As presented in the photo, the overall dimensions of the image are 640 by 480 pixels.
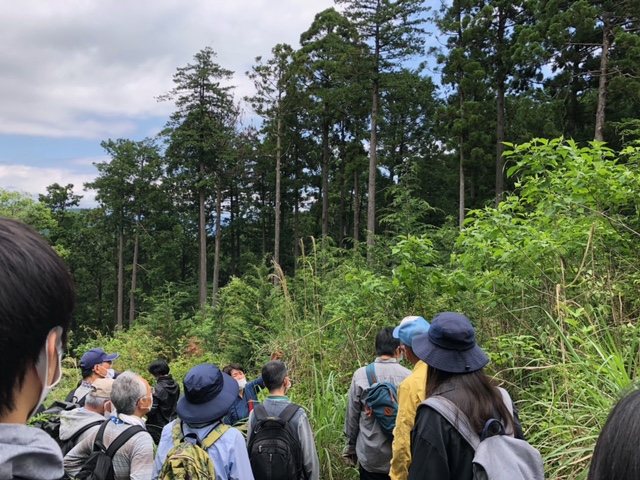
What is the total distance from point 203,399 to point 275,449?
678 millimetres

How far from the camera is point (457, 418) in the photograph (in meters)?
1.71

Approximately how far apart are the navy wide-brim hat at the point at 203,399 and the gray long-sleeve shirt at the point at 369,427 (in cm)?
110

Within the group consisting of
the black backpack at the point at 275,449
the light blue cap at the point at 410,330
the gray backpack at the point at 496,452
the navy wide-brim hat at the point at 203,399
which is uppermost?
the light blue cap at the point at 410,330

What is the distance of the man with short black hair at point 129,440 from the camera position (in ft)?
8.02

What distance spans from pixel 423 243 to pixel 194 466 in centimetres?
306

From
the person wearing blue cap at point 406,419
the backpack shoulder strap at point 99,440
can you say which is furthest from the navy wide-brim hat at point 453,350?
the backpack shoulder strap at point 99,440

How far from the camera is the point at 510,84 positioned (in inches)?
778

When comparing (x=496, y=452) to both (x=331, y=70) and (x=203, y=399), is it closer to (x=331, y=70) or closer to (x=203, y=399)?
(x=203, y=399)

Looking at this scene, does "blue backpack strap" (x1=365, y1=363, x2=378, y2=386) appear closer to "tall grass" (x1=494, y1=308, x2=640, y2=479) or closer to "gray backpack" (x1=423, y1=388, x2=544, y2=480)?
"tall grass" (x1=494, y1=308, x2=640, y2=479)

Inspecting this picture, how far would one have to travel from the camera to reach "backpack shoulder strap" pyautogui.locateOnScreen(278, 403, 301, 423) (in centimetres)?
289

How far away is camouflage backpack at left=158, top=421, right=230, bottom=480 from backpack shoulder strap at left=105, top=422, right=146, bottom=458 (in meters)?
0.34

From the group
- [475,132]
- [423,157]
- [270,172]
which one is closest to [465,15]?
[475,132]

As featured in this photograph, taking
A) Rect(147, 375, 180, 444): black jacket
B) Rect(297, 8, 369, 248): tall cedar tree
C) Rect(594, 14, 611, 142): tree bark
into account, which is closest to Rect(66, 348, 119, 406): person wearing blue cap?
Rect(147, 375, 180, 444): black jacket

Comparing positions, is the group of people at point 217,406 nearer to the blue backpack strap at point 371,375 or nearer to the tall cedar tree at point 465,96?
the blue backpack strap at point 371,375
